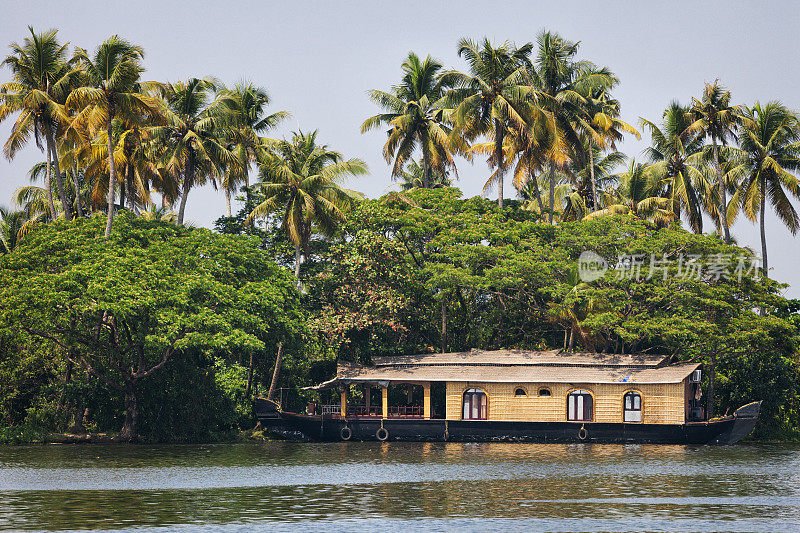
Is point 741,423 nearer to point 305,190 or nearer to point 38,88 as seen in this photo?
point 305,190

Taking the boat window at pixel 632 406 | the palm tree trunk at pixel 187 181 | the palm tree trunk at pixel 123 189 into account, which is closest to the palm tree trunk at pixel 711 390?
the boat window at pixel 632 406

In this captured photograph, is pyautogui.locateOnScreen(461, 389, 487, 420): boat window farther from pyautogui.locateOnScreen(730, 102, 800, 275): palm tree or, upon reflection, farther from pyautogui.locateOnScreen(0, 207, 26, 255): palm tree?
pyautogui.locateOnScreen(0, 207, 26, 255): palm tree

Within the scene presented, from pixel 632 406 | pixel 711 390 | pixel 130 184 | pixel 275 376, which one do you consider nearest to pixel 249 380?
pixel 275 376

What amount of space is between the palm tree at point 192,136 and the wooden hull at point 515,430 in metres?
10.7

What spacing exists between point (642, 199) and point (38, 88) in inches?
1227

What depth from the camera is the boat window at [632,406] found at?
36656 mm

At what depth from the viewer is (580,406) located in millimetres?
37344

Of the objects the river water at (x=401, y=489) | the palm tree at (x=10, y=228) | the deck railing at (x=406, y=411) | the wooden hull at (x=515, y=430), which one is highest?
the palm tree at (x=10, y=228)

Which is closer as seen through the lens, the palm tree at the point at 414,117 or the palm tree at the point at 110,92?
the palm tree at the point at 110,92

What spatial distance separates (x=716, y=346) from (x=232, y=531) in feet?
85.5

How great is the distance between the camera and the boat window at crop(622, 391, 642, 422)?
36656 mm

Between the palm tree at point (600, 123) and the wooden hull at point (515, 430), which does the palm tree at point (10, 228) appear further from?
the palm tree at point (600, 123)

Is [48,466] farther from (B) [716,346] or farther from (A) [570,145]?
(A) [570,145]

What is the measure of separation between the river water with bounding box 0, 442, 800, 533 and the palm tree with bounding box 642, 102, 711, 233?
16766 mm
